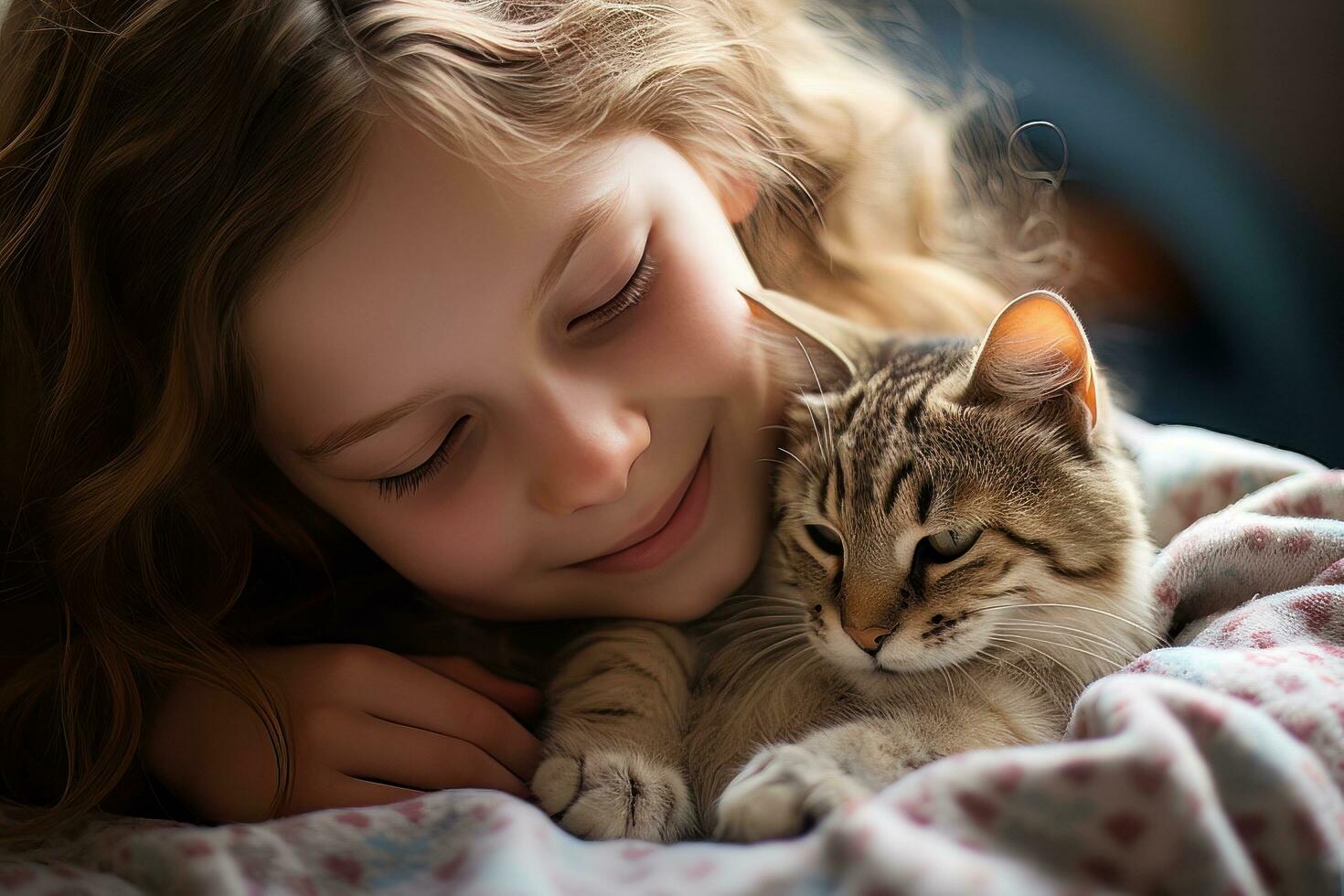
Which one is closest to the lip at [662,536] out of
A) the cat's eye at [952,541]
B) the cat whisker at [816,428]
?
the cat whisker at [816,428]

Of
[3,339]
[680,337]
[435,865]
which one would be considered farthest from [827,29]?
[435,865]

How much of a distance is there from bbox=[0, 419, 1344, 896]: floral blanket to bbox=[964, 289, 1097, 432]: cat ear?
0.21 meters

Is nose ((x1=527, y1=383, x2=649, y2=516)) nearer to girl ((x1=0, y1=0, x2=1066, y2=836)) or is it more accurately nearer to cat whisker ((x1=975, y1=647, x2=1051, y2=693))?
girl ((x1=0, y1=0, x2=1066, y2=836))

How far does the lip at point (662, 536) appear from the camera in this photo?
0.94m

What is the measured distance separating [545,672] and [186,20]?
70 centimetres

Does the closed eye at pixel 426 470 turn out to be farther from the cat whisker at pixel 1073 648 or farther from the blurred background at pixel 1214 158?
the blurred background at pixel 1214 158

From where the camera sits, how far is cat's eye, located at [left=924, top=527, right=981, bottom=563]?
831mm

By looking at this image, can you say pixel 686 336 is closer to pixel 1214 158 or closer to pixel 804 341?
pixel 804 341

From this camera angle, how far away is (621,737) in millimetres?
858

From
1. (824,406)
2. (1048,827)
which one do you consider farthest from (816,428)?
(1048,827)

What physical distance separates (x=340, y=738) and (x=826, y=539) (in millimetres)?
480

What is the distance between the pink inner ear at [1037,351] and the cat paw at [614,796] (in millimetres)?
434

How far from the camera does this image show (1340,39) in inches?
55.4

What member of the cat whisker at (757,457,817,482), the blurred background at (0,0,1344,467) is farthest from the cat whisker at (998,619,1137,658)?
the blurred background at (0,0,1344,467)
